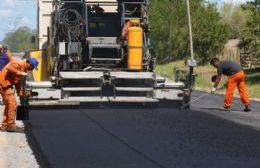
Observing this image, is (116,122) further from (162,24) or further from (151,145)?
(162,24)

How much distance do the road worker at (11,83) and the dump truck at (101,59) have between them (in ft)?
12.5

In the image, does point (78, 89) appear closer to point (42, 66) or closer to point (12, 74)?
point (42, 66)

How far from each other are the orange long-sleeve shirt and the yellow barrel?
526 cm

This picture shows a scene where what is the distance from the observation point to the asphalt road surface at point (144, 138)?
956cm

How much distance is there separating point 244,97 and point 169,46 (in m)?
46.1

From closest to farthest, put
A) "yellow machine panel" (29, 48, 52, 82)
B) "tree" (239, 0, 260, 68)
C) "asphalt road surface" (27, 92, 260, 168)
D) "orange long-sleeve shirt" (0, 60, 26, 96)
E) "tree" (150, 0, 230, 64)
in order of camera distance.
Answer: "asphalt road surface" (27, 92, 260, 168)
"orange long-sleeve shirt" (0, 60, 26, 96)
"yellow machine panel" (29, 48, 52, 82)
"tree" (239, 0, 260, 68)
"tree" (150, 0, 230, 64)

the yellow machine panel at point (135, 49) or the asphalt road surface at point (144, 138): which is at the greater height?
the yellow machine panel at point (135, 49)

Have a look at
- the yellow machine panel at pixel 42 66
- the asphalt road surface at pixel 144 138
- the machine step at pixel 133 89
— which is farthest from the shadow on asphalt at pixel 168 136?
the yellow machine panel at pixel 42 66

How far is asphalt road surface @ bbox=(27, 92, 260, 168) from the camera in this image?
9.56 metres

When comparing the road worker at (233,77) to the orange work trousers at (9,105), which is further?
the road worker at (233,77)

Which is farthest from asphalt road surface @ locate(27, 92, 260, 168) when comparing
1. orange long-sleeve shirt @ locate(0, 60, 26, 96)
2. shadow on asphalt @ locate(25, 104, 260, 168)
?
orange long-sleeve shirt @ locate(0, 60, 26, 96)

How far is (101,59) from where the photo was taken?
710 inches

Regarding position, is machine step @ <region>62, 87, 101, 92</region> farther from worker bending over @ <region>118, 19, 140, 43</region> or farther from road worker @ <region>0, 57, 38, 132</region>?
road worker @ <region>0, 57, 38, 132</region>

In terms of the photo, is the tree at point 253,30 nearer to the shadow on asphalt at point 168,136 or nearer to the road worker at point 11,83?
the shadow on asphalt at point 168,136
